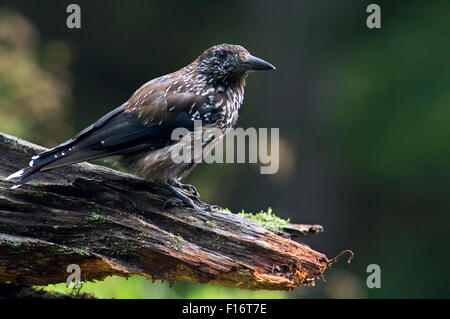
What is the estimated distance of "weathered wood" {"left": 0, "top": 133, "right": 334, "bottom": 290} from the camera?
4.77 m

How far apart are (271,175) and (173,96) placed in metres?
4.77

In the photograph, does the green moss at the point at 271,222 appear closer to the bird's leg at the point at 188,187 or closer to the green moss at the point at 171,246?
the bird's leg at the point at 188,187

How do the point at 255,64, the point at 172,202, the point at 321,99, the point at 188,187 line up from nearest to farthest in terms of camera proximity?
the point at 172,202 < the point at 188,187 < the point at 255,64 < the point at 321,99

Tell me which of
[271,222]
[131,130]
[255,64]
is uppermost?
[255,64]

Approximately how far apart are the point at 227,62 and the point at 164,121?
2.85 feet

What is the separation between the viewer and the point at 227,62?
603 cm

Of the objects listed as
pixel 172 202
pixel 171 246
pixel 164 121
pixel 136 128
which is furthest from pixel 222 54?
pixel 171 246

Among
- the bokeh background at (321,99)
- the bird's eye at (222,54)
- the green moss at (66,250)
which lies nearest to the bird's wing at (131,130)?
the bird's eye at (222,54)

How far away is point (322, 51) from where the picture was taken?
11.4 meters

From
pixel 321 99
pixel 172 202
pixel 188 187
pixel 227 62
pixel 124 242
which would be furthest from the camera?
pixel 321 99

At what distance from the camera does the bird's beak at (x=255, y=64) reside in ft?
19.3

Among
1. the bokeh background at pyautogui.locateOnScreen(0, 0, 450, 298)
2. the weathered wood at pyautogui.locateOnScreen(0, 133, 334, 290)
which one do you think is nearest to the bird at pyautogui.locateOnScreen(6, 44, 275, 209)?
the weathered wood at pyautogui.locateOnScreen(0, 133, 334, 290)

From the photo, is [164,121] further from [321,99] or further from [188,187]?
[321,99]

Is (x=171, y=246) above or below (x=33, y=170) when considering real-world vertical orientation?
below
